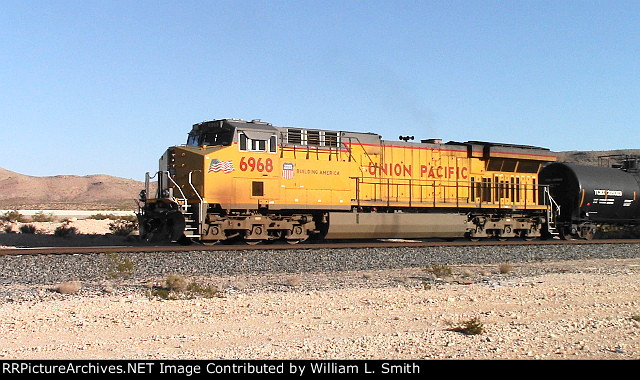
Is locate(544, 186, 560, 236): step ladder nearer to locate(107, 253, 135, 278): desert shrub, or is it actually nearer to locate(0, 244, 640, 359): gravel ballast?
locate(0, 244, 640, 359): gravel ballast

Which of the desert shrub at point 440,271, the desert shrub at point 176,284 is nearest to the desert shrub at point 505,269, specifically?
the desert shrub at point 440,271

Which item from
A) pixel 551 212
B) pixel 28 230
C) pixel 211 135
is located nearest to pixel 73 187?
pixel 28 230

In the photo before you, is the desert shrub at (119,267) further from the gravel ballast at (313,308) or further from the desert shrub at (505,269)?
the desert shrub at (505,269)

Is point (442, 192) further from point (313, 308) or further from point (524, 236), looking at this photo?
point (313, 308)

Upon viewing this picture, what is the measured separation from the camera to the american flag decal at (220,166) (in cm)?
1712

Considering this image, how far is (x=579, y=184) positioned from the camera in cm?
2358

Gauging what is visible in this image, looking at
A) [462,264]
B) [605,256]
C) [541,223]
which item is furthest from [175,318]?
[541,223]

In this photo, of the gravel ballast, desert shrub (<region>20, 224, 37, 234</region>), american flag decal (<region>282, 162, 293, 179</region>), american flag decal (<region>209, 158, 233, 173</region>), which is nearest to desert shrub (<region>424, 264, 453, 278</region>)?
the gravel ballast

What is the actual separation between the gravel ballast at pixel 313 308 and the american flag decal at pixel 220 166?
2772 millimetres

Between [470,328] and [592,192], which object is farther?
[592,192]

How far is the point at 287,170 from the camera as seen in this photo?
1823 cm

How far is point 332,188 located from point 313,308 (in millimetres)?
10009
